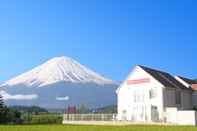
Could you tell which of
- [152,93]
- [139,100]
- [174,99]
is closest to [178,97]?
[174,99]

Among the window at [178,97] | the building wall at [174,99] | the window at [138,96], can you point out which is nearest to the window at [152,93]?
the window at [138,96]

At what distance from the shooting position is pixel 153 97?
54656mm

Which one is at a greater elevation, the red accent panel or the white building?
the red accent panel

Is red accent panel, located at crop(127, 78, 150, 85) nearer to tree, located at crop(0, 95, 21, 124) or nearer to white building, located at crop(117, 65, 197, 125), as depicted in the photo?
white building, located at crop(117, 65, 197, 125)

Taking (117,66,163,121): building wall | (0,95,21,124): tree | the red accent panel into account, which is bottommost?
(0,95,21,124): tree

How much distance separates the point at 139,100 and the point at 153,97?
89.1 inches

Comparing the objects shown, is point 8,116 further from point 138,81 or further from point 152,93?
point 152,93

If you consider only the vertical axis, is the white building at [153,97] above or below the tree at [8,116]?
above

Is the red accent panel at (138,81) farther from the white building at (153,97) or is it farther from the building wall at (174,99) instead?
the building wall at (174,99)

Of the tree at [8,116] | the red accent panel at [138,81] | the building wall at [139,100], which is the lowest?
the tree at [8,116]

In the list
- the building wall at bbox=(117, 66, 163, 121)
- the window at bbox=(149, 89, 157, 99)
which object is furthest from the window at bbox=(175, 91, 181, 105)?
the building wall at bbox=(117, 66, 163, 121)

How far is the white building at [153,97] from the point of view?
5322cm

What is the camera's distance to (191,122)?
47.5m

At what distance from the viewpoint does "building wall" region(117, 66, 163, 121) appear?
5381 cm
